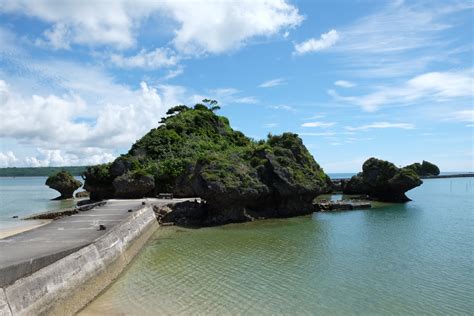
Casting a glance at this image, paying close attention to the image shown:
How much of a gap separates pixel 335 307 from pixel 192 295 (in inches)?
192

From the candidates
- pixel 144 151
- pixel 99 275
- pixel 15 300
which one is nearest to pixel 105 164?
pixel 144 151

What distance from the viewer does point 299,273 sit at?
1686 centimetres

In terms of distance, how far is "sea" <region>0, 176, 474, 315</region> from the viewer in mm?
12969

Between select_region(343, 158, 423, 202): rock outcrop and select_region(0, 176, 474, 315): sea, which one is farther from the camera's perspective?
select_region(343, 158, 423, 202): rock outcrop

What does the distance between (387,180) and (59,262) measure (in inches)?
1905

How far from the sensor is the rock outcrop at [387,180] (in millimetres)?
51562

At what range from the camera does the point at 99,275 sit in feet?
48.0

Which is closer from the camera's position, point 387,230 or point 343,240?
point 343,240

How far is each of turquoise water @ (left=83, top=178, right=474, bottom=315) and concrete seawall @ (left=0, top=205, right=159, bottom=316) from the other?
1.77ft

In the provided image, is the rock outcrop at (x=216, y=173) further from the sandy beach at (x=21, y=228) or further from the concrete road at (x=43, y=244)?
the concrete road at (x=43, y=244)

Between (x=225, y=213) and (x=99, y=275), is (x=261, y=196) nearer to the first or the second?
(x=225, y=213)

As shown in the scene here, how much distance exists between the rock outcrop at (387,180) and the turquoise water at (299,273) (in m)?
22.8

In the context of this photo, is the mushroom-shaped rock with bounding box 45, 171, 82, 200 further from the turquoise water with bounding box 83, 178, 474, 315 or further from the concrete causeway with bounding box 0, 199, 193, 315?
the concrete causeway with bounding box 0, 199, 193, 315

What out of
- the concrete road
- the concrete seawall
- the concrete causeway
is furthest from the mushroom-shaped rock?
the concrete seawall
